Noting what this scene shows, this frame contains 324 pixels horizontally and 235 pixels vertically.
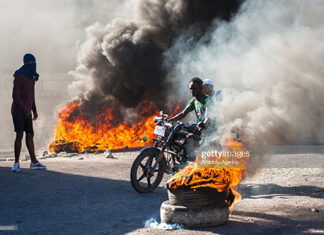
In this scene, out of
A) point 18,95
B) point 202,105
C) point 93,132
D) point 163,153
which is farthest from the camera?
point 93,132

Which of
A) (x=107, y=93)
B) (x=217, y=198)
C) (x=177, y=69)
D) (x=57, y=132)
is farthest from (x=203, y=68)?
(x=217, y=198)

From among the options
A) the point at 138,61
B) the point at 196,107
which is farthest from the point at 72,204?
the point at 138,61

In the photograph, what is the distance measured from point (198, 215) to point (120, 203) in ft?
5.91

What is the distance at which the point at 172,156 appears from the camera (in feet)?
20.2

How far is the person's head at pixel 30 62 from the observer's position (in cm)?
797

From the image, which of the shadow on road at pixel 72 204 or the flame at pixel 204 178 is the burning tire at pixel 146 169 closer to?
the shadow on road at pixel 72 204

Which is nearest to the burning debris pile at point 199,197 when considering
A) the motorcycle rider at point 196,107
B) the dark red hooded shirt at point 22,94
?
the motorcycle rider at point 196,107

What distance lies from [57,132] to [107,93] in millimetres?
5619

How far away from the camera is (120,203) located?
561 cm

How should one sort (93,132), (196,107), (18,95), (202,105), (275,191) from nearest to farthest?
(202,105)
(196,107)
(275,191)
(18,95)
(93,132)

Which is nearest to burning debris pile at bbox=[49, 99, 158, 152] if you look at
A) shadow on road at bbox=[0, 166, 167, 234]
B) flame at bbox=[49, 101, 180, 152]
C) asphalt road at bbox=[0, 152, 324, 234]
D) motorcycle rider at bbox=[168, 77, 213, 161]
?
flame at bbox=[49, 101, 180, 152]

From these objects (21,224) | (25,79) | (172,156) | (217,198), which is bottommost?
(21,224)

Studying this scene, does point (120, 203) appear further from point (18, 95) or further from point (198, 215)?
point (18, 95)

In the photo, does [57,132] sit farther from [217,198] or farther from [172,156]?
[217,198]
